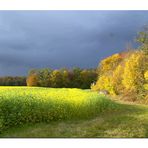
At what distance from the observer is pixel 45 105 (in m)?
12.0

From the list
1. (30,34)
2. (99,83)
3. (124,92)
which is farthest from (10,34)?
(124,92)

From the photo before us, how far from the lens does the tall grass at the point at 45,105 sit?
11570 mm

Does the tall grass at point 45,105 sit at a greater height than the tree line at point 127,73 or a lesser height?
lesser

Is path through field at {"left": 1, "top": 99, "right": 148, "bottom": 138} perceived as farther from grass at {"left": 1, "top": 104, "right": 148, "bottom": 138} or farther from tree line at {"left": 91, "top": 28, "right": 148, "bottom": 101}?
tree line at {"left": 91, "top": 28, "right": 148, "bottom": 101}

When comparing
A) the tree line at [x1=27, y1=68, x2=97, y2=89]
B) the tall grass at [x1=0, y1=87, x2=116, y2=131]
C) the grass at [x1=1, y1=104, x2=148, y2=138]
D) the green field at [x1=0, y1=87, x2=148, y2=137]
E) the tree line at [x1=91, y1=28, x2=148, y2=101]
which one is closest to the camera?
the grass at [x1=1, y1=104, x2=148, y2=138]

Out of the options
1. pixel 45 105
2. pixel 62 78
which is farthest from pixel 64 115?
pixel 62 78

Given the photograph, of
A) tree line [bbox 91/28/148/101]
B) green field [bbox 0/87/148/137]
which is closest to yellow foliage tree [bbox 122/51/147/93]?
tree line [bbox 91/28/148/101]

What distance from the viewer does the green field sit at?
36.7ft

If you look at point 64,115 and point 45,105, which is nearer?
point 45,105

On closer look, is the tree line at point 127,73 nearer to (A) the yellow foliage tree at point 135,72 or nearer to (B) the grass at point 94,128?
(A) the yellow foliage tree at point 135,72

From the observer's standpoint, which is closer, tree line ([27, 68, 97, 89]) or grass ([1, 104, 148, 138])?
grass ([1, 104, 148, 138])

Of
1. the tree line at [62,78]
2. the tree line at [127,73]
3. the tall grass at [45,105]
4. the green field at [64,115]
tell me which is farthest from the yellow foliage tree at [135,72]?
the tree line at [62,78]

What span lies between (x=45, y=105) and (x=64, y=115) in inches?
17.6

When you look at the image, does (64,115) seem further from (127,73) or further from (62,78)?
(127,73)
